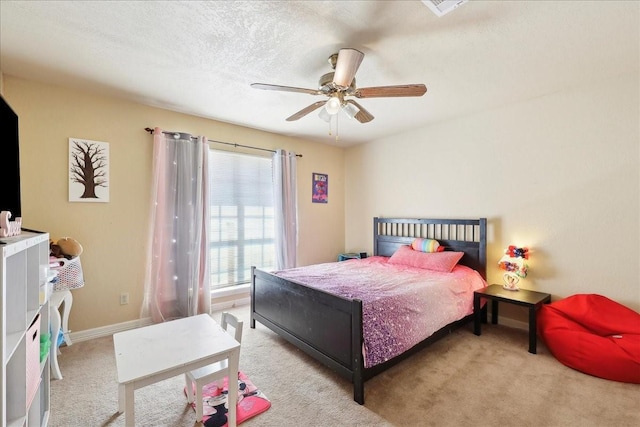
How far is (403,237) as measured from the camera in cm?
419

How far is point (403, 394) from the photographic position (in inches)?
81.3

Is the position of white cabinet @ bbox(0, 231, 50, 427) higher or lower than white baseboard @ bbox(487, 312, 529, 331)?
higher

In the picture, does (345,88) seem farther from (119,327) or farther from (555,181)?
(119,327)

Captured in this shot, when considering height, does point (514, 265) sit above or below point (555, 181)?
below

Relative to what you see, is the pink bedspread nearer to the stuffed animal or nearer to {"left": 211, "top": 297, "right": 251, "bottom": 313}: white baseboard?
{"left": 211, "top": 297, "right": 251, "bottom": 313}: white baseboard

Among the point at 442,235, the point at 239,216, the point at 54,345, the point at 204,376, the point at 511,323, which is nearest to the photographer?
the point at 204,376

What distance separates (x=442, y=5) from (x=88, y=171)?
11.2 ft

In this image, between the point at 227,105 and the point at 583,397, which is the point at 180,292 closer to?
the point at 227,105

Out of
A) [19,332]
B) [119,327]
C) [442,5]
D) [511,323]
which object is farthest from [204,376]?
[511,323]

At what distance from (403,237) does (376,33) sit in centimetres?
287

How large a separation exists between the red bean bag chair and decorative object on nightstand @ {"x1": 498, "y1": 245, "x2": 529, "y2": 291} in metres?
0.38

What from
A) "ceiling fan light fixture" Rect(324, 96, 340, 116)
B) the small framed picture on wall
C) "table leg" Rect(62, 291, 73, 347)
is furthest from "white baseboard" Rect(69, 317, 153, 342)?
"ceiling fan light fixture" Rect(324, 96, 340, 116)

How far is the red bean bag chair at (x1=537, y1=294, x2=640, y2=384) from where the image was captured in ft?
7.10

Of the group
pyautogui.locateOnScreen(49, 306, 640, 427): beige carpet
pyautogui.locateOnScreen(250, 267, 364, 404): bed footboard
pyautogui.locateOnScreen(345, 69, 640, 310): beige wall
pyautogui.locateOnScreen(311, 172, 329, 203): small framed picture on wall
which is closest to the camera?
pyautogui.locateOnScreen(49, 306, 640, 427): beige carpet
